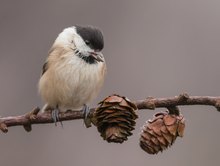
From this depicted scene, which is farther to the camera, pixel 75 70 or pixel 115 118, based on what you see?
pixel 75 70

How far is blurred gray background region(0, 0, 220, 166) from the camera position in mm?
5070

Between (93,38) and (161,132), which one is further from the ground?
(93,38)

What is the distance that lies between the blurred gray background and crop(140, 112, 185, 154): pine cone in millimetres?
2926

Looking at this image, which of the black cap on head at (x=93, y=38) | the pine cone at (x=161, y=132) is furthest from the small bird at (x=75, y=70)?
the pine cone at (x=161, y=132)

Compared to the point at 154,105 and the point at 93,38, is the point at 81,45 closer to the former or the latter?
the point at 93,38

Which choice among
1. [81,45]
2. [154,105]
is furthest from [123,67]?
[154,105]

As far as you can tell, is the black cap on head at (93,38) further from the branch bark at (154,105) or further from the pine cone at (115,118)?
the pine cone at (115,118)

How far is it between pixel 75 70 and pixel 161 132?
1.21 metres

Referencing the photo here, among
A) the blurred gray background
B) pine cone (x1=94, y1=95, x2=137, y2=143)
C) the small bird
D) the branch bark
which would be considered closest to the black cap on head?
the small bird

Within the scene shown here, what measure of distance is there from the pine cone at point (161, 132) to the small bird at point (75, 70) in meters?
1.06

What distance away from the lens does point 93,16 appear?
6348 millimetres

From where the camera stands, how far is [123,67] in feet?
19.2

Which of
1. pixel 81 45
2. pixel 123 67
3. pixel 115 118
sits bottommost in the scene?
pixel 123 67

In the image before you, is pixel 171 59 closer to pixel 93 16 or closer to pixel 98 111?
pixel 93 16
